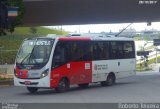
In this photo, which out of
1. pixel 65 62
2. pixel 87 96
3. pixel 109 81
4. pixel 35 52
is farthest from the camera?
pixel 109 81

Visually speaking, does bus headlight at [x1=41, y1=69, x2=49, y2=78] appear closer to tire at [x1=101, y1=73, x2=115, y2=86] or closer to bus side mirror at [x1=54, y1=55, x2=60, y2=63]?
bus side mirror at [x1=54, y1=55, x2=60, y2=63]

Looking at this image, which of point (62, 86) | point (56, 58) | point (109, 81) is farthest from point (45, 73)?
point (109, 81)

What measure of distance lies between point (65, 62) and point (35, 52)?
165 cm

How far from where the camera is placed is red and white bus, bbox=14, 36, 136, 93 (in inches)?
894

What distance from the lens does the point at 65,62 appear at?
2388cm

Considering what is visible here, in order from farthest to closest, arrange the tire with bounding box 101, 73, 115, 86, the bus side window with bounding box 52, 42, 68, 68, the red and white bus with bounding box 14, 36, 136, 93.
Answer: the tire with bounding box 101, 73, 115, 86 < the bus side window with bounding box 52, 42, 68, 68 < the red and white bus with bounding box 14, 36, 136, 93

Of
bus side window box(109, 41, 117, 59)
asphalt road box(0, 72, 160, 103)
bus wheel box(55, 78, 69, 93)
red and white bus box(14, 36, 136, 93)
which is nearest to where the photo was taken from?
asphalt road box(0, 72, 160, 103)

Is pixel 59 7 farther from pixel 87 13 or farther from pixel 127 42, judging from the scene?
pixel 127 42

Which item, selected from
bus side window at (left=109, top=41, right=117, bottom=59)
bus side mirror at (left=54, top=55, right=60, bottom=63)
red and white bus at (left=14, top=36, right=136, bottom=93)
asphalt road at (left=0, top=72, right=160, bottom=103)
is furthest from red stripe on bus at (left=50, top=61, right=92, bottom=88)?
bus side window at (left=109, top=41, right=117, bottom=59)

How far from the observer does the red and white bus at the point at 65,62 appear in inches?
894

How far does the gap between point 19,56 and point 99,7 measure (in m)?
17.6

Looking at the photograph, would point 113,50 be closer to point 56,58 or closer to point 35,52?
point 56,58

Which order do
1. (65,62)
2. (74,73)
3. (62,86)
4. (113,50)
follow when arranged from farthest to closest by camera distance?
(113,50) < (74,73) < (65,62) < (62,86)

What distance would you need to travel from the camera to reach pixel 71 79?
24312 mm
